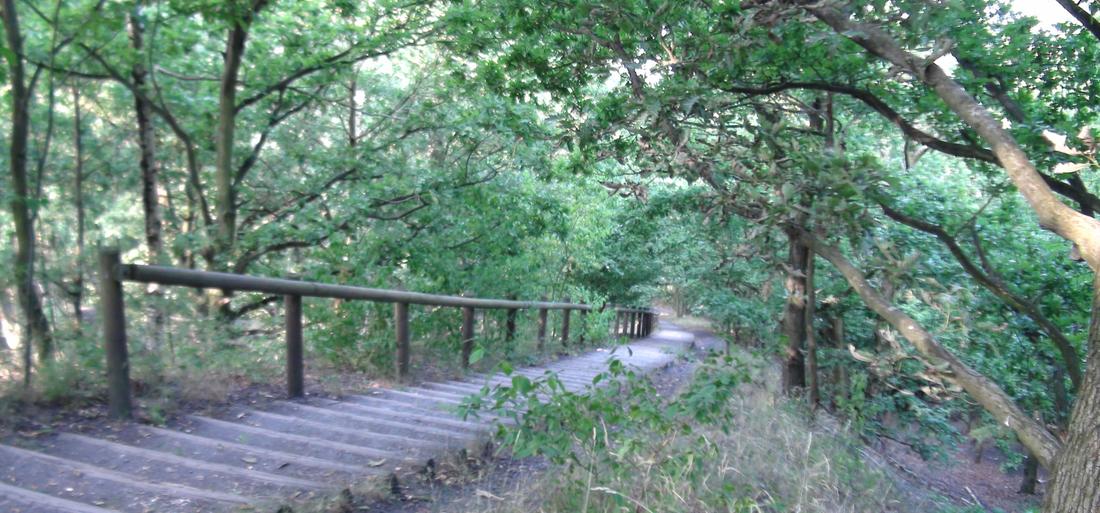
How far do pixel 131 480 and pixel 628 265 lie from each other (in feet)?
72.9

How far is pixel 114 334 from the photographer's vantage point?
4.39 meters

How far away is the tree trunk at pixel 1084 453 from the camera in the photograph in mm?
3533

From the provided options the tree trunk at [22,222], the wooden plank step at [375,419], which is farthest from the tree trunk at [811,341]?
the tree trunk at [22,222]

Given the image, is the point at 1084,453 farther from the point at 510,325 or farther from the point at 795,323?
the point at 510,325

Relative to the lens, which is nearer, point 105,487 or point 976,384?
point 105,487

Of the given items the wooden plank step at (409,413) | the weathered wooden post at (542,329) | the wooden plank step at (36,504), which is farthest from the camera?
the weathered wooden post at (542,329)

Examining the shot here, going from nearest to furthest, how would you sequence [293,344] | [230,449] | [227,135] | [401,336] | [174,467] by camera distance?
[174,467]
[230,449]
[293,344]
[401,336]
[227,135]

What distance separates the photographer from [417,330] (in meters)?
8.94

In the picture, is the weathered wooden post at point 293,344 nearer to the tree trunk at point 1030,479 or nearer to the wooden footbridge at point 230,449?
the wooden footbridge at point 230,449

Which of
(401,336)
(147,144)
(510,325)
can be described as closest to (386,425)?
(401,336)

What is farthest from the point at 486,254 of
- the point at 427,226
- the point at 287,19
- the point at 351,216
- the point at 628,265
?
the point at 628,265

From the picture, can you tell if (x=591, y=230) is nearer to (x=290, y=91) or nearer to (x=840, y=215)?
(x=290, y=91)

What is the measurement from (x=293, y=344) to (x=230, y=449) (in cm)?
160

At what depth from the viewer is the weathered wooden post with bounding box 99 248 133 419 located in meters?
4.36
